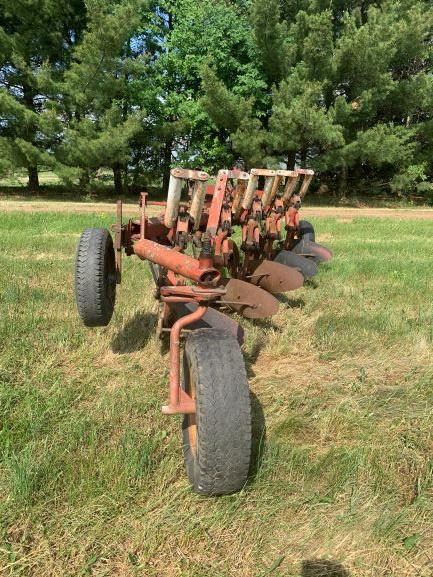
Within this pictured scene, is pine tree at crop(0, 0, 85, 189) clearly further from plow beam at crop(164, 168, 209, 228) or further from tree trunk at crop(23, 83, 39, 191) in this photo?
plow beam at crop(164, 168, 209, 228)

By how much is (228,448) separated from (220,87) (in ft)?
63.3

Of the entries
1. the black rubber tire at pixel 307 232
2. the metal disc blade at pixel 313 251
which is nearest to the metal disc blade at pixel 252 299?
the metal disc blade at pixel 313 251

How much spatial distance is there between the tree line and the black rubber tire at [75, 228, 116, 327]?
1643 cm

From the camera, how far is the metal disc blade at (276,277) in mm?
5059

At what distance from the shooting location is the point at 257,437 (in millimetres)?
2836

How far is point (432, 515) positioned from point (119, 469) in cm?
157

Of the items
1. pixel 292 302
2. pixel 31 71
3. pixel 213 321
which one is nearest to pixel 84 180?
pixel 31 71

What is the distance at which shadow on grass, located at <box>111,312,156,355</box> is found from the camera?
4.05 metres

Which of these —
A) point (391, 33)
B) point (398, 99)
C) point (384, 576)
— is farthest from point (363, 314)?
point (398, 99)

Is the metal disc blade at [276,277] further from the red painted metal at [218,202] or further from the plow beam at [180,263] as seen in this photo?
the plow beam at [180,263]

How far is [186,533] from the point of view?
6.98ft

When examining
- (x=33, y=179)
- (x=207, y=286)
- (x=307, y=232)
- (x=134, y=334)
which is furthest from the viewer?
(x=33, y=179)

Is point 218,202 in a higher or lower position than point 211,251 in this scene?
higher

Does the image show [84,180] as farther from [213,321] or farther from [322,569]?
[322,569]
